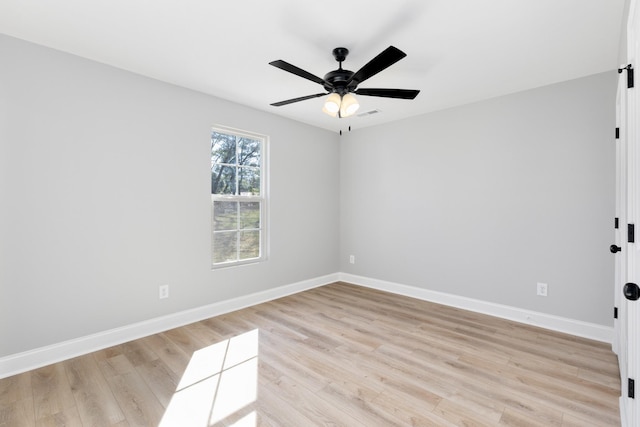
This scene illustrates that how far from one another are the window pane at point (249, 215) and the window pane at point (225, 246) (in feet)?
0.59

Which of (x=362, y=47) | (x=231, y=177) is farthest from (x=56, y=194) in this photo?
(x=362, y=47)

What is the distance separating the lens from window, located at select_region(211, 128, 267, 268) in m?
3.50

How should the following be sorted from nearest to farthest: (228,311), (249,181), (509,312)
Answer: (509,312), (228,311), (249,181)

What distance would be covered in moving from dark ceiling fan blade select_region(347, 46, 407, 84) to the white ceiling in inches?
12.2

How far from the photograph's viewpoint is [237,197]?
12.0 feet

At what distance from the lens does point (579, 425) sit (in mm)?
1686

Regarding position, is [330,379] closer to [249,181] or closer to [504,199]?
[249,181]

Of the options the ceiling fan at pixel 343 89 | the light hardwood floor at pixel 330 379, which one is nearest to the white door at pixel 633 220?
the light hardwood floor at pixel 330 379

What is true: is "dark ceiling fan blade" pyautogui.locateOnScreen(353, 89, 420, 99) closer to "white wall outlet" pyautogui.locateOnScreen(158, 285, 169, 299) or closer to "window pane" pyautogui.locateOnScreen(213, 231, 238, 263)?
"window pane" pyautogui.locateOnScreen(213, 231, 238, 263)

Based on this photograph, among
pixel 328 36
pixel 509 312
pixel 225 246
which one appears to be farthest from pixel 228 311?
pixel 509 312

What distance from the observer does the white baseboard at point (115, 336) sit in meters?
2.23

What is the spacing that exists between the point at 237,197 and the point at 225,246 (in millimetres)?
610

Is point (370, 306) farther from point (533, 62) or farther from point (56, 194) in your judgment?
point (56, 194)

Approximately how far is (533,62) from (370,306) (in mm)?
2986
